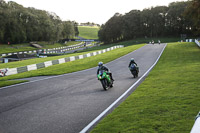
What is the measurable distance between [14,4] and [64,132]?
117m

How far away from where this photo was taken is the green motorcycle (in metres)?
12.1

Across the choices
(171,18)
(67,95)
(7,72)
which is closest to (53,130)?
(67,95)

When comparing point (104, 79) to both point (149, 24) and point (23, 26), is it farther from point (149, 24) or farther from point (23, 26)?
point (149, 24)

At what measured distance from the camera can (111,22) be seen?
114500mm

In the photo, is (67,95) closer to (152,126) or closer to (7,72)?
(152,126)

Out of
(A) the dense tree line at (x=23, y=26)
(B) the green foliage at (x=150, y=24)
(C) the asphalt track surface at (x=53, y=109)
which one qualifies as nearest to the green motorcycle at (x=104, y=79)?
(C) the asphalt track surface at (x=53, y=109)

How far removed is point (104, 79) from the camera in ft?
40.3

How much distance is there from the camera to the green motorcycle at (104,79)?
12.1m

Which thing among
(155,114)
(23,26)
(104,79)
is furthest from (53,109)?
(23,26)

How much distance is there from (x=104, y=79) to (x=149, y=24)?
3946 inches

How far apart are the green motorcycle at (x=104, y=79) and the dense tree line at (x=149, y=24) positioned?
88.8 metres

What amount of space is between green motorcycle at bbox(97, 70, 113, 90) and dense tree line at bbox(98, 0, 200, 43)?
8881 centimetres

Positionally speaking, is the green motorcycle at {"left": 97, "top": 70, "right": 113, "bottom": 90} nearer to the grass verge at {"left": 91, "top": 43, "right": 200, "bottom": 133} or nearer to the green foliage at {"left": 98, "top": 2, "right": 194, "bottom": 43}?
the grass verge at {"left": 91, "top": 43, "right": 200, "bottom": 133}

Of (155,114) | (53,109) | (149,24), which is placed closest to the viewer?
(155,114)
